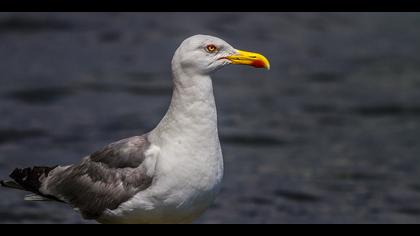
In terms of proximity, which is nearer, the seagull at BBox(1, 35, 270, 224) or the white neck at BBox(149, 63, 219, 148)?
the seagull at BBox(1, 35, 270, 224)

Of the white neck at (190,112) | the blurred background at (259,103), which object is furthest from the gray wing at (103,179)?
the blurred background at (259,103)

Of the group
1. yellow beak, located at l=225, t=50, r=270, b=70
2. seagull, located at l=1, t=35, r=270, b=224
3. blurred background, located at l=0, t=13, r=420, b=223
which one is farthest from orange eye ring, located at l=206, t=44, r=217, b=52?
blurred background, located at l=0, t=13, r=420, b=223

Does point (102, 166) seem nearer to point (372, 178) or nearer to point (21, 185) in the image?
point (21, 185)

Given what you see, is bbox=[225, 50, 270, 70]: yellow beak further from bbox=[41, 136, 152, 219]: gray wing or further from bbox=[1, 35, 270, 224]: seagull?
bbox=[41, 136, 152, 219]: gray wing

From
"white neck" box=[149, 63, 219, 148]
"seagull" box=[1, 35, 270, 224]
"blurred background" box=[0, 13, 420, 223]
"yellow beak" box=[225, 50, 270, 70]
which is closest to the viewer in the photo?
"seagull" box=[1, 35, 270, 224]

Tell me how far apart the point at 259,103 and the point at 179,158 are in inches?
326

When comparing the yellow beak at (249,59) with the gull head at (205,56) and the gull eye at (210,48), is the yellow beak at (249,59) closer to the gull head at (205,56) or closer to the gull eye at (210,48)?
the gull head at (205,56)

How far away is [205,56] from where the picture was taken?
21.4ft

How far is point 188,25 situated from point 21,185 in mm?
9196

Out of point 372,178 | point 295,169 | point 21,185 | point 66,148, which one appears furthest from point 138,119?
point 21,185

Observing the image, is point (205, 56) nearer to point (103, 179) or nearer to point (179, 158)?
point (179, 158)

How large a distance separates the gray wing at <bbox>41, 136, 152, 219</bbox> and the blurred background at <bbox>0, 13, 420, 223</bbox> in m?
3.41

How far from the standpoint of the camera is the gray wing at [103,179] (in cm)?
665

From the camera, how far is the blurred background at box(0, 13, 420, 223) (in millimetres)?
11891
